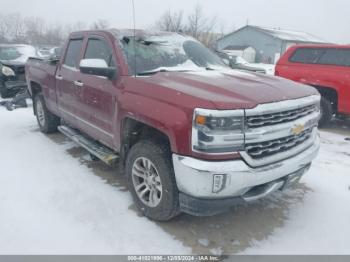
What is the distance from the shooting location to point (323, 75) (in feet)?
24.2

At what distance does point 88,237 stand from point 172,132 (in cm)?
130

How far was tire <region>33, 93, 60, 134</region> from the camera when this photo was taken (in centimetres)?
636

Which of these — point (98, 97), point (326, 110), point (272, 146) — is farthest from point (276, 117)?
point (326, 110)

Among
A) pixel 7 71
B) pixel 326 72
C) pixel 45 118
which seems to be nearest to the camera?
pixel 45 118

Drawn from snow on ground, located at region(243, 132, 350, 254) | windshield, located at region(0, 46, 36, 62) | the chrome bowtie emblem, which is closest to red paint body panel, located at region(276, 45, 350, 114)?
snow on ground, located at region(243, 132, 350, 254)

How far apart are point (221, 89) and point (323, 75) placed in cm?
526

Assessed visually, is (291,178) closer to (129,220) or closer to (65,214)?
(129,220)

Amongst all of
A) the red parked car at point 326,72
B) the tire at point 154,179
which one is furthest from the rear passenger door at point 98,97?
the red parked car at point 326,72

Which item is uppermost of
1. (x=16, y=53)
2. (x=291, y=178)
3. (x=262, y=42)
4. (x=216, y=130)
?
(x=216, y=130)

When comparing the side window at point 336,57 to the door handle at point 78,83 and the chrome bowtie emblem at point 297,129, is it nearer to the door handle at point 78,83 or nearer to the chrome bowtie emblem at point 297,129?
the chrome bowtie emblem at point 297,129

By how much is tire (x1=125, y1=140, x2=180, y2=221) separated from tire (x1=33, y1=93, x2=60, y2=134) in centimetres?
331

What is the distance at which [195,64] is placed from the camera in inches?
164

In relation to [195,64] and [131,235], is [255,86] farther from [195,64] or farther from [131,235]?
[131,235]

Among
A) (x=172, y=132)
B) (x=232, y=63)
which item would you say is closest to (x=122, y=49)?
(x=172, y=132)
